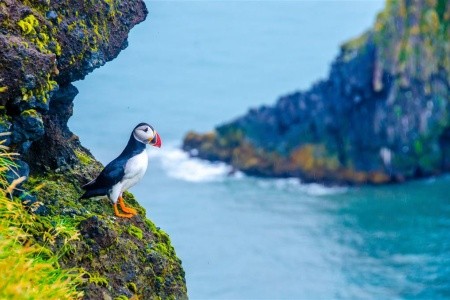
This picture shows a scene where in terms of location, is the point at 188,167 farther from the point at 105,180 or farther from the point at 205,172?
the point at 105,180

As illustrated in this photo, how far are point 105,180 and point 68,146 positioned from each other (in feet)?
2.69

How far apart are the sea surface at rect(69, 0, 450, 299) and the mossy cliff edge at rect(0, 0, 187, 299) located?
155 feet

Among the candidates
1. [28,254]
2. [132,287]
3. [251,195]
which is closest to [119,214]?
[132,287]

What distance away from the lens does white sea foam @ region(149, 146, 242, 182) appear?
344 ft

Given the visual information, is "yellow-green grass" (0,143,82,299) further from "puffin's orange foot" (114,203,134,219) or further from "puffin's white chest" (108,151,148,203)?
"puffin's orange foot" (114,203,134,219)

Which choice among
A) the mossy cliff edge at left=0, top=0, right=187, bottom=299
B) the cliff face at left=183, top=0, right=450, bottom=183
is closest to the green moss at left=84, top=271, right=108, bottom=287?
the mossy cliff edge at left=0, top=0, right=187, bottom=299

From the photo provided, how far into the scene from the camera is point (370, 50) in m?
94.6

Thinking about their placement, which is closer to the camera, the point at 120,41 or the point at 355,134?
the point at 120,41

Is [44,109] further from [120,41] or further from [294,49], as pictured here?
[294,49]

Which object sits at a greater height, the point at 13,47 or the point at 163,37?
the point at 163,37

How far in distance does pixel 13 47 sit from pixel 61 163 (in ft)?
5.73

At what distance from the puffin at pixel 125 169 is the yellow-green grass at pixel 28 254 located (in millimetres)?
818

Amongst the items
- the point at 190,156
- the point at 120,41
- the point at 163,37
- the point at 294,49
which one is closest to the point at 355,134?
the point at 294,49

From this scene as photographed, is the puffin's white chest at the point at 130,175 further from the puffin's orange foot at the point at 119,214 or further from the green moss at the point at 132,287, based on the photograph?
the green moss at the point at 132,287
